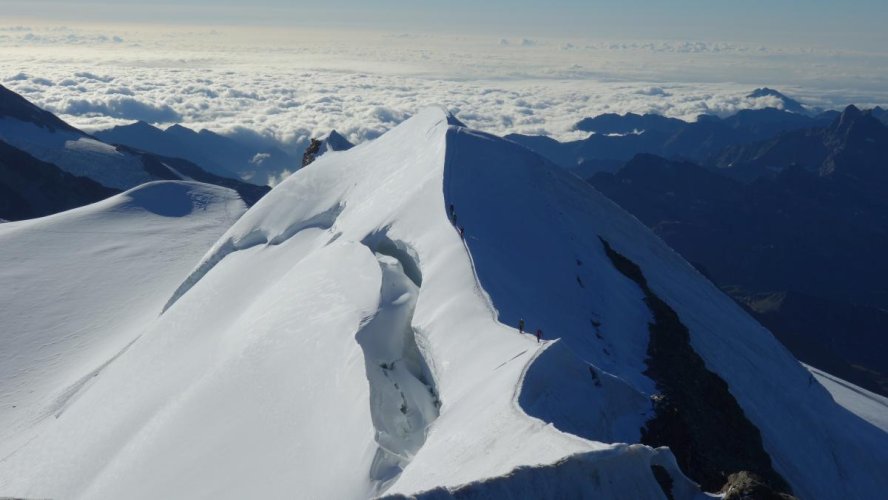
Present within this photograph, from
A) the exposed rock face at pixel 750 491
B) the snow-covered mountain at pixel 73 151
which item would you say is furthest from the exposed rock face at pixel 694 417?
the snow-covered mountain at pixel 73 151

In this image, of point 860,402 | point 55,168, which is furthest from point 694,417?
point 55,168

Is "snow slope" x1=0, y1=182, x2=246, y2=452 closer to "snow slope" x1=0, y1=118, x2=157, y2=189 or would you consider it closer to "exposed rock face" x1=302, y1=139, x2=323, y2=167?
"exposed rock face" x1=302, y1=139, x2=323, y2=167

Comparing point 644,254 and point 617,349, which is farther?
point 644,254

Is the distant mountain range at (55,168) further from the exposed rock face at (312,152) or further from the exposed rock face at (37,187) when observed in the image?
the exposed rock face at (312,152)

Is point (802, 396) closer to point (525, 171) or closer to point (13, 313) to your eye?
point (525, 171)

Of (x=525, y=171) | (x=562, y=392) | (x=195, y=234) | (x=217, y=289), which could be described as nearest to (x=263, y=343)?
(x=217, y=289)
